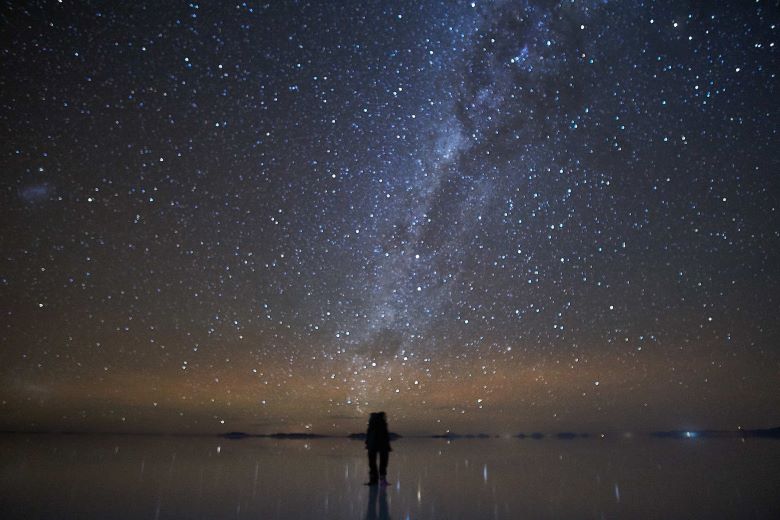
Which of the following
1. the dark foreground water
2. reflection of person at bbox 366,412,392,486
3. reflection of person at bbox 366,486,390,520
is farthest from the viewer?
reflection of person at bbox 366,412,392,486

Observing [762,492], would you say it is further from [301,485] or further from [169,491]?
[169,491]

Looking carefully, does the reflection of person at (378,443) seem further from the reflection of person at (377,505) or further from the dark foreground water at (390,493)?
the reflection of person at (377,505)

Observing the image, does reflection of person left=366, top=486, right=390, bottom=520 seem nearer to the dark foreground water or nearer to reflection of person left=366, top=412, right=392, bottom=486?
the dark foreground water

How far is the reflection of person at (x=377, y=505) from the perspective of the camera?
17.0ft

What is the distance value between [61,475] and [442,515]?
6.92 metres

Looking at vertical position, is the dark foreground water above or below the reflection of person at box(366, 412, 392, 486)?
below

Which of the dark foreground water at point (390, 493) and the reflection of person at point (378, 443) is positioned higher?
the reflection of person at point (378, 443)

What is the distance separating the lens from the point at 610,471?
1020 centimetres

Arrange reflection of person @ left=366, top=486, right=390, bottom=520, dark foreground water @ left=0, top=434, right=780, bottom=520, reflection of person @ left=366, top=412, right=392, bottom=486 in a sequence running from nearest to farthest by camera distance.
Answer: reflection of person @ left=366, top=486, right=390, bottom=520 < dark foreground water @ left=0, top=434, right=780, bottom=520 < reflection of person @ left=366, top=412, right=392, bottom=486

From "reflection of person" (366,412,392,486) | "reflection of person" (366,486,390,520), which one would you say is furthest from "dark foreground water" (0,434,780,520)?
"reflection of person" (366,412,392,486)

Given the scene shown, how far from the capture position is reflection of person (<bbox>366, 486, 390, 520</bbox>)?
17.0 feet

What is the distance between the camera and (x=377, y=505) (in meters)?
5.88

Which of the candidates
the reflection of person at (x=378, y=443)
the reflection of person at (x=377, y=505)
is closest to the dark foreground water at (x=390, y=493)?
the reflection of person at (x=377, y=505)

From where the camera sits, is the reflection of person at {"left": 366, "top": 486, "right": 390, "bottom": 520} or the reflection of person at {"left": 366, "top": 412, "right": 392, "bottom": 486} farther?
the reflection of person at {"left": 366, "top": 412, "right": 392, "bottom": 486}
